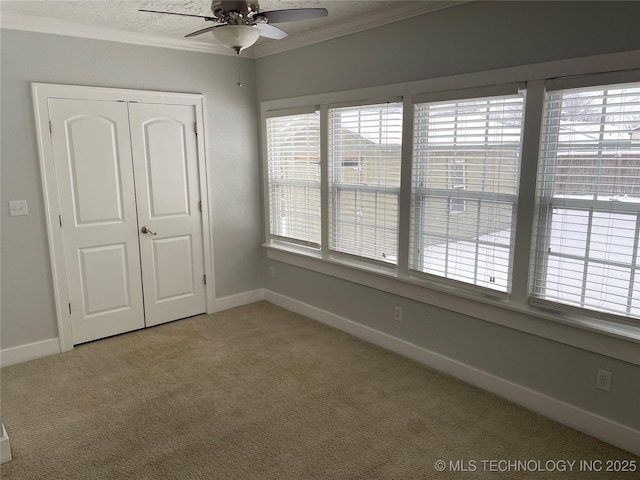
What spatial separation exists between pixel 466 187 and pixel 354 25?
1.54 m

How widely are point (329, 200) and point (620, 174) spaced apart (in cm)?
222

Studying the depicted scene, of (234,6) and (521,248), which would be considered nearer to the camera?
(234,6)

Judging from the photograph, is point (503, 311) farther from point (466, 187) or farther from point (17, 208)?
point (17, 208)

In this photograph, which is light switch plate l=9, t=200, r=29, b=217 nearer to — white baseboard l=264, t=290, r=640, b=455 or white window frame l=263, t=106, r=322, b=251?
white window frame l=263, t=106, r=322, b=251

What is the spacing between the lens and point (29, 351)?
3623 mm

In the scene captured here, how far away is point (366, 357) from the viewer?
11.8 feet

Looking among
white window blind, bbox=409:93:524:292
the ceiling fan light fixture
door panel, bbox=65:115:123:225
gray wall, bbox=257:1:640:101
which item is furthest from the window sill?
the ceiling fan light fixture

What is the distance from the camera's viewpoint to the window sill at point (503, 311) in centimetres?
244

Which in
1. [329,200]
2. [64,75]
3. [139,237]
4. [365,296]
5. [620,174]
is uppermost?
[64,75]

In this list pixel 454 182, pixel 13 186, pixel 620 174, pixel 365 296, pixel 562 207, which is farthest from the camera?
pixel 365 296

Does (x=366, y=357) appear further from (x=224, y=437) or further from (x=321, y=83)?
(x=321, y=83)

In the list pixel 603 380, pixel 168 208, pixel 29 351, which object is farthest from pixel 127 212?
pixel 603 380

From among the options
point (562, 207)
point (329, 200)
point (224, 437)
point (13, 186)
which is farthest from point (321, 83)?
point (224, 437)

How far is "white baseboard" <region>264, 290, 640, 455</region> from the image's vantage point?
2504 millimetres
